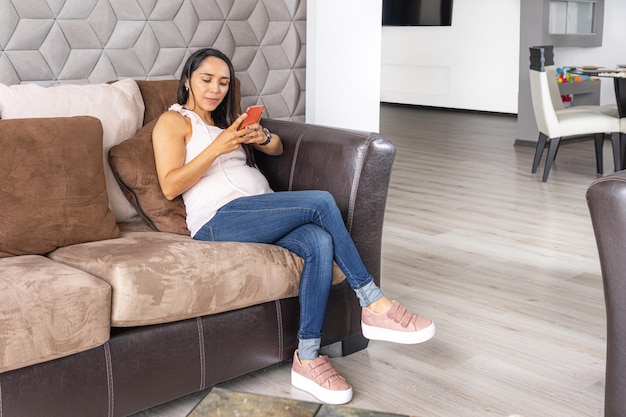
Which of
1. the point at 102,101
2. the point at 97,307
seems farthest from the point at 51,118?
the point at 97,307

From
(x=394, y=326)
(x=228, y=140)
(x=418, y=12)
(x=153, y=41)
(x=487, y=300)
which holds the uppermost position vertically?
(x=418, y=12)

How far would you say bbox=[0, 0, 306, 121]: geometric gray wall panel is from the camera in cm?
278

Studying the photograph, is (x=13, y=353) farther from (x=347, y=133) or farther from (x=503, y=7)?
(x=503, y=7)

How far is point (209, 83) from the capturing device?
8.79ft

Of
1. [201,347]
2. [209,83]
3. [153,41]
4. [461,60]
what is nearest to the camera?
[201,347]

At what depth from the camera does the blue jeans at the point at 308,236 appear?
2.36 m

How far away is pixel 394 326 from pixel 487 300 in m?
0.86

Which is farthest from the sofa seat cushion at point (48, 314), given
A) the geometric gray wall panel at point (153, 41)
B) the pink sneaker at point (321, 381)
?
the geometric gray wall panel at point (153, 41)

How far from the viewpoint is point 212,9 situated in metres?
3.29

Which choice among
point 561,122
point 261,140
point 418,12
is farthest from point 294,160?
point 418,12

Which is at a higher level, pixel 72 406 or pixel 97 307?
pixel 97 307

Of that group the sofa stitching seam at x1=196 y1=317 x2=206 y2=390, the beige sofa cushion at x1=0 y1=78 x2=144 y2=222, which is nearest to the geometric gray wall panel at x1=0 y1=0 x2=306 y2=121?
the beige sofa cushion at x1=0 y1=78 x2=144 y2=222

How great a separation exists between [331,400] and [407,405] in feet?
0.70

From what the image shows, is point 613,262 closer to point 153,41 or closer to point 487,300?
point 487,300
